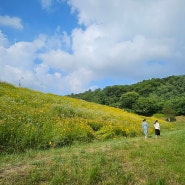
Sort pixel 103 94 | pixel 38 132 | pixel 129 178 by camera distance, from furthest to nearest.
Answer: pixel 103 94
pixel 38 132
pixel 129 178

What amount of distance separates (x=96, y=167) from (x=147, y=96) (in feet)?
381

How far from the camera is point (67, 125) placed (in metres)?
15.6

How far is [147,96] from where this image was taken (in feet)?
404

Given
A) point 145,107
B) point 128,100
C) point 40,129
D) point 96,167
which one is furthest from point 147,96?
point 96,167

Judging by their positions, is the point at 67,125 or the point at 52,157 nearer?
the point at 52,157

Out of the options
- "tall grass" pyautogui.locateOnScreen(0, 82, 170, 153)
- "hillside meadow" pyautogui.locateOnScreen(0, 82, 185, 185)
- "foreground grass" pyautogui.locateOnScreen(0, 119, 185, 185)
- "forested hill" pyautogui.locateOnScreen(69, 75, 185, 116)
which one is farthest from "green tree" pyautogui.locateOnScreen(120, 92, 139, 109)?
"foreground grass" pyautogui.locateOnScreen(0, 119, 185, 185)

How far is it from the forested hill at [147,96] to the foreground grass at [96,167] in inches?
3380

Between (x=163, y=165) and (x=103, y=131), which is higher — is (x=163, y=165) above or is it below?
below

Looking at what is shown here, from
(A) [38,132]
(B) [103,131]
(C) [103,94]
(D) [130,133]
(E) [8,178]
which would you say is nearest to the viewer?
(E) [8,178]

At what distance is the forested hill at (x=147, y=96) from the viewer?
98.4 m

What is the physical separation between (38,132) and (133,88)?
402 feet

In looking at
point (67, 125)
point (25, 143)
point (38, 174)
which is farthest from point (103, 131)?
point (38, 174)

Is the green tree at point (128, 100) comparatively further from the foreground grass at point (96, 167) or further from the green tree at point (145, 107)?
the foreground grass at point (96, 167)

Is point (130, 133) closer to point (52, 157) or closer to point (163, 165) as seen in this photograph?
point (163, 165)
